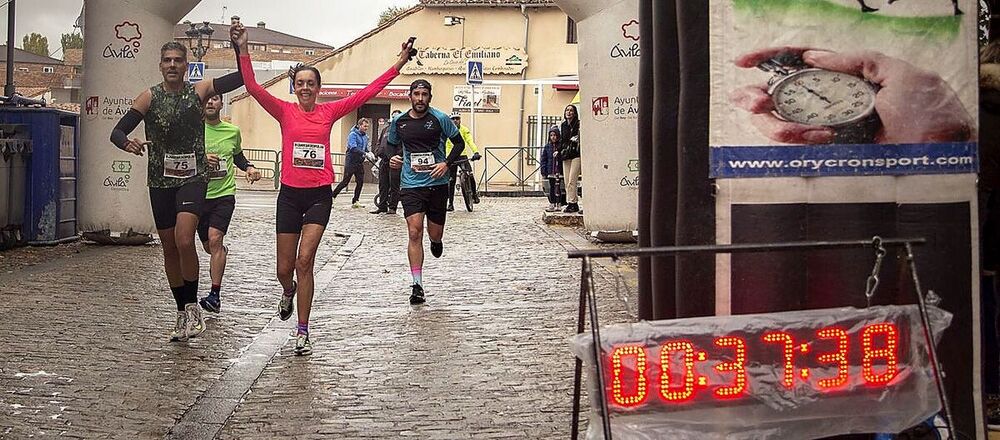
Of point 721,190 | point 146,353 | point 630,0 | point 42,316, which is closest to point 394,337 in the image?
point 146,353

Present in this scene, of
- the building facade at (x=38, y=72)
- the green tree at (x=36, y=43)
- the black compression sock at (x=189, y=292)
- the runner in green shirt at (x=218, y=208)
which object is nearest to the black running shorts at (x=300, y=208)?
the black compression sock at (x=189, y=292)

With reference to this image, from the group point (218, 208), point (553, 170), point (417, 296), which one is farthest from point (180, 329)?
point (553, 170)

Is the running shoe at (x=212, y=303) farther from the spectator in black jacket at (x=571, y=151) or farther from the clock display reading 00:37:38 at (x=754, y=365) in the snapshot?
the spectator in black jacket at (x=571, y=151)

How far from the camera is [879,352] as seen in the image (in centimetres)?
443

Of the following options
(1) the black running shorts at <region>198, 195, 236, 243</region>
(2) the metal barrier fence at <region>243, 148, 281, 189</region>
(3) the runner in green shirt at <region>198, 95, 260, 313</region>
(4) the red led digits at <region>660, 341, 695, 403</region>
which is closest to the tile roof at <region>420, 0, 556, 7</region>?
(2) the metal barrier fence at <region>243, 148, 281, 189</region>

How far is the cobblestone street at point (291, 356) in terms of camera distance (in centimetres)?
653

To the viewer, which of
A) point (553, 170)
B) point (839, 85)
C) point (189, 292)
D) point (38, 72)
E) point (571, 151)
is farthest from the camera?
point (38, 72)

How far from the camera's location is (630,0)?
50.3ft

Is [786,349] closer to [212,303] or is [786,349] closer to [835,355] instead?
[835,355]

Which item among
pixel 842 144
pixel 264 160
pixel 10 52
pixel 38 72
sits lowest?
pixel 842 144

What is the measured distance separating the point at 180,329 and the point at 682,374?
542 centimetres

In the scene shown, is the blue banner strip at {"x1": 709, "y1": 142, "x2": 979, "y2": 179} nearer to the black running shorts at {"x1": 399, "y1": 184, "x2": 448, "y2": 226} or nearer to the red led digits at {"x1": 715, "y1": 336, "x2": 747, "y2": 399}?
the red led digits at {"x1": 715, "y1": 336, "x2": 747, "y2": 399}

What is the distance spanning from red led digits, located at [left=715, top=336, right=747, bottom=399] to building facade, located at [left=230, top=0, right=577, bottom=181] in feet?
130

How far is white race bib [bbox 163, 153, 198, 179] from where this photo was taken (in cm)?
909
